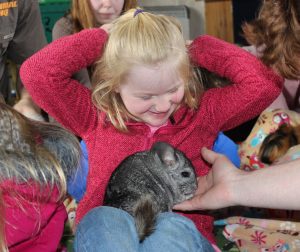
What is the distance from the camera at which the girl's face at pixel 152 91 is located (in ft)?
3.83

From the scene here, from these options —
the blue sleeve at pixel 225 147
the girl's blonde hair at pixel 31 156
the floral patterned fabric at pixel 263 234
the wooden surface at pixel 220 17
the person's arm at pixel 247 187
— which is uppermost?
the girl's blonde hair at pixel 31 156

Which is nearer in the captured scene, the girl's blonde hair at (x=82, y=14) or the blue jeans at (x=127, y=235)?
the blue jeans at (x=127, y=235)

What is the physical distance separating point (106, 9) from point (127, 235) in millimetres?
1063

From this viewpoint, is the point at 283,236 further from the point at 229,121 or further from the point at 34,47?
the point at 34,47

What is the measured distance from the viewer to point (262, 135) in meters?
1.66

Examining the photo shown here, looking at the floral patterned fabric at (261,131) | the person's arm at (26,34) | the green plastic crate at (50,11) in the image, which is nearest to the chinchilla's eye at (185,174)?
the floral patterned fabric at (261,131)

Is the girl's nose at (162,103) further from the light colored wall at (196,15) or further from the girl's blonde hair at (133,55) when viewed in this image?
the light colored wall at (196,15)

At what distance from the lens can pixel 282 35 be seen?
152 cm

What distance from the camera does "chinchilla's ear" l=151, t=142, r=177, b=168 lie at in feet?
3.86

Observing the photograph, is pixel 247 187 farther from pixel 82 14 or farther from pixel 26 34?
pixel 82 14

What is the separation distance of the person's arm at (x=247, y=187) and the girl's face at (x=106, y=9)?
0.86 metres

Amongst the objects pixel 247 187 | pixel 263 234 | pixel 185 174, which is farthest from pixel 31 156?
pixel 263 234

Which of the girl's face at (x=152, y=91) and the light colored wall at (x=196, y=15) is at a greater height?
the girl's face at (x=152, y=91)

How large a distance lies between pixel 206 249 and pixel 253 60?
0.46 metres
